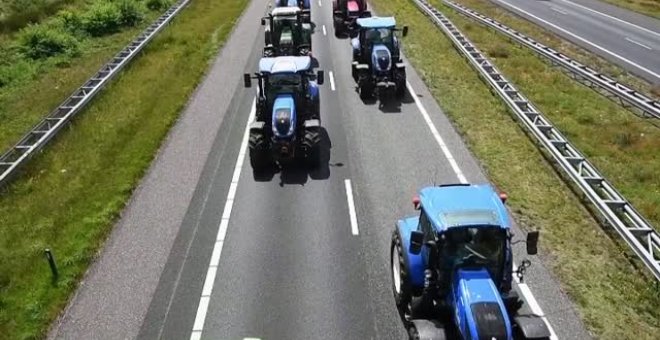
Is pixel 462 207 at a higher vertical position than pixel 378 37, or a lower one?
lower

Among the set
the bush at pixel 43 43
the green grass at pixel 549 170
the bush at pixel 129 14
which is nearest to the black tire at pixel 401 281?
the green grass at pixel 549 170

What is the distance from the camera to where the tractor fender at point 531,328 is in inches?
385

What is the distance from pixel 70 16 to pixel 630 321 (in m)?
36.1

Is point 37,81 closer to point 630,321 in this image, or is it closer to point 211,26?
point 211,26

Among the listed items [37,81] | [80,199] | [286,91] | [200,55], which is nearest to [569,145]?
[286,91]

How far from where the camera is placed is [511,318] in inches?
414

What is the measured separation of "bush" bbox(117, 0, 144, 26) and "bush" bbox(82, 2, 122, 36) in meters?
0.39

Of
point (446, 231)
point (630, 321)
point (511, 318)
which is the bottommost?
point (630, 321)

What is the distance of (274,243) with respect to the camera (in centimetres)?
1495

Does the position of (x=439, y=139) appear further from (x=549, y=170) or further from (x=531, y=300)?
(x=531, y=300)

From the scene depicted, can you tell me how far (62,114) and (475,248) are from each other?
732 inches

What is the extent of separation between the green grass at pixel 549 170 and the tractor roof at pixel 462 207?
3.65 m

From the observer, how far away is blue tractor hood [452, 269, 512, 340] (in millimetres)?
9273

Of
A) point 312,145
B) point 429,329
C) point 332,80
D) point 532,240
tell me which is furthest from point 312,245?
point 332,80
